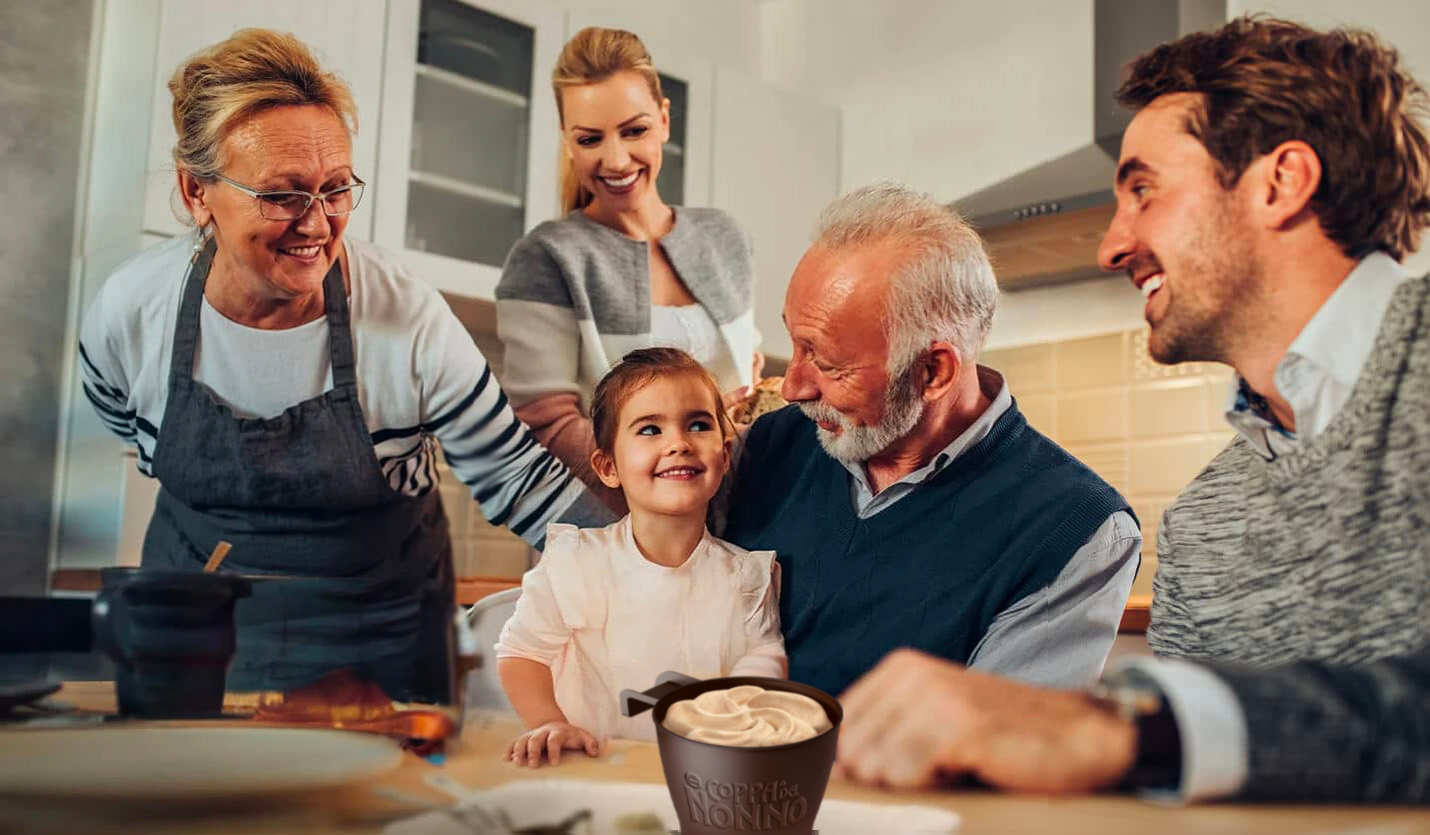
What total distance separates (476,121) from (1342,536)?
889 mm

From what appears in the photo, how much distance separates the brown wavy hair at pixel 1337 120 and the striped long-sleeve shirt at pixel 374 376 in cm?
66

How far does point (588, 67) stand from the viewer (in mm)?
1217

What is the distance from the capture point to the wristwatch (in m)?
0.84

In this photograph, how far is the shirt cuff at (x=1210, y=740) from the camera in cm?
83

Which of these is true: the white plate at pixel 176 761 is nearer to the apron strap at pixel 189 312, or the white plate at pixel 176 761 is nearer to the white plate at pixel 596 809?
the white plate at pixel 596 809

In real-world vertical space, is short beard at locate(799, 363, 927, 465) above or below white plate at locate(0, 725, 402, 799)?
above

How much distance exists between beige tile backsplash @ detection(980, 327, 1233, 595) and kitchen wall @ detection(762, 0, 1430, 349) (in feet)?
0.08

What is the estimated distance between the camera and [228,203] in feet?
3.56

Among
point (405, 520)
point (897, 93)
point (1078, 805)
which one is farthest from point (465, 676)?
point (897, 93)

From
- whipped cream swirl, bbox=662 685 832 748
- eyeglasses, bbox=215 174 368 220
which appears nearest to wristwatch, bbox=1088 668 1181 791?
whipped cream swirl, bbox=662 685 832 748

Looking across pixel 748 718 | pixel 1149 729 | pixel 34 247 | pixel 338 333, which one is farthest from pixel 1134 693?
pixel 34 247

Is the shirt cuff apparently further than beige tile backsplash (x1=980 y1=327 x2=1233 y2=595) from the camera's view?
No

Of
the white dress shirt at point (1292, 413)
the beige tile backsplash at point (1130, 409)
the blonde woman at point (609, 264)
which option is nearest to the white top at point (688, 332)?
the blonde woman at point (609, 264)

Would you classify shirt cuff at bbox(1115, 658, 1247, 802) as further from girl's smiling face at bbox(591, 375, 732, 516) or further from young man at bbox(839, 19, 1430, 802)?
girl's smiling face at bbox(591, 375, 732, 516)
